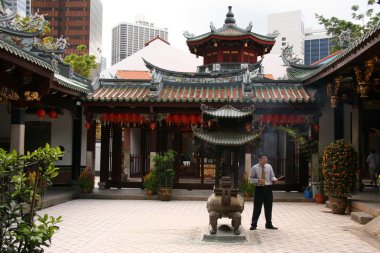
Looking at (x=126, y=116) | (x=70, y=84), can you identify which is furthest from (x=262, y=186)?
(x=126, y=116)

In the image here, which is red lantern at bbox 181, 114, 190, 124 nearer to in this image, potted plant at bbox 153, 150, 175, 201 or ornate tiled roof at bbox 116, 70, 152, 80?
potted plant at bbox 153, 150, 175, 201

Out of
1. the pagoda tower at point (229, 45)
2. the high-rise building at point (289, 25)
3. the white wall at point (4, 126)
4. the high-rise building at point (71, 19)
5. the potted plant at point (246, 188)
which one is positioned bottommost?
the potted plant at point (246, 188)

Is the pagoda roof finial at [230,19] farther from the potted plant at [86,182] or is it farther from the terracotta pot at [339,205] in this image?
the terracotta pot at [339,205]

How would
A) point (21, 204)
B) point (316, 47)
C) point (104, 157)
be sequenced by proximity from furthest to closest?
point (316, 47), point (104, 157), point (21, 204)

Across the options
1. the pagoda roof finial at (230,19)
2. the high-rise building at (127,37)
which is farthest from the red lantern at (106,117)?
the high-rise building at (127,37)

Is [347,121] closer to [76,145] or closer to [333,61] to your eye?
[333,61]

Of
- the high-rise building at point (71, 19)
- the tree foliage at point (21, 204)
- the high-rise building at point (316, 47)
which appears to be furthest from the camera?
the high-rise building at point (71, 19)

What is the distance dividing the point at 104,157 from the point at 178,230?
7.54 metres

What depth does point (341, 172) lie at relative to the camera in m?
10.7

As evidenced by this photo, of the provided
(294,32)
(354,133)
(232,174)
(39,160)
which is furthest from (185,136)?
(294,32)

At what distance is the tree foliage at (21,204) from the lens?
425cm

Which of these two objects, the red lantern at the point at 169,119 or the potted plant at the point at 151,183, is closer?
the potted plant at the point at 151,183

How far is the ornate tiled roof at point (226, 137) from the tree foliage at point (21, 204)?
4.52m

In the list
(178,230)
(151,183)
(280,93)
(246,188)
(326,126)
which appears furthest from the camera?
(280,93)
